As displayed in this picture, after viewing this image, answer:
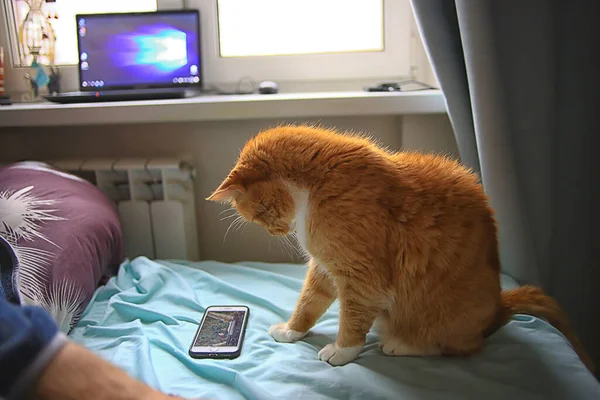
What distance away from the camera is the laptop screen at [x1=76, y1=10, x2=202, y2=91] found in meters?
1.52

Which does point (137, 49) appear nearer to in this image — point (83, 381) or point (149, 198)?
point (149, 198)

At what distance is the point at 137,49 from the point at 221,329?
0.98 m

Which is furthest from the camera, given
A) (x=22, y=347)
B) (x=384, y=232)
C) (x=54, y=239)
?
(x=54, y=239)

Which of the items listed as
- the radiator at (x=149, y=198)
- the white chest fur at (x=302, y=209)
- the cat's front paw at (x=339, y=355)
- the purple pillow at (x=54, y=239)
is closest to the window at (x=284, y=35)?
the radiator at (x=149, y=198)

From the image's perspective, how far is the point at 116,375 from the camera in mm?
456

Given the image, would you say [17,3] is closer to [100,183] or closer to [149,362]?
[100,183]

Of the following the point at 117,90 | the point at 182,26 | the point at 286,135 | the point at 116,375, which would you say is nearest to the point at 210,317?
the point at 286,135

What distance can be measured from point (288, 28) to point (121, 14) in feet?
1.78

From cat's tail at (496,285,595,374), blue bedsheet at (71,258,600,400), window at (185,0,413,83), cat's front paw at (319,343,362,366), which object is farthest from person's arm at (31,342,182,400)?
window at (185,0,413,83)

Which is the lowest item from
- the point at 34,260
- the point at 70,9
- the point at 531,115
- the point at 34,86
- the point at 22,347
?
the point at 34,260

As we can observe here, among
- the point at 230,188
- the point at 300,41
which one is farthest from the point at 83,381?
Answer: the point at 300,41

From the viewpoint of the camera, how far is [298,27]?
1.64 m

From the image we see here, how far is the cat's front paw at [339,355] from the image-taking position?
0.89 meters

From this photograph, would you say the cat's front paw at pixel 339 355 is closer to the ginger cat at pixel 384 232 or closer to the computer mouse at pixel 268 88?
the ginger cat at pixel 384 232
